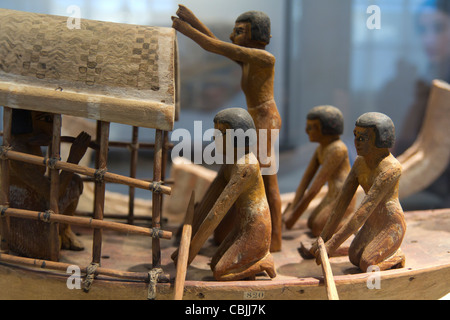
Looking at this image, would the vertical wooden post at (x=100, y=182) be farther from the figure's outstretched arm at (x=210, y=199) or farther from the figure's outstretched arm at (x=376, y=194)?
the figure's outstretched arm at (x=376, y=194)

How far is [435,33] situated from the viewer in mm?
5422

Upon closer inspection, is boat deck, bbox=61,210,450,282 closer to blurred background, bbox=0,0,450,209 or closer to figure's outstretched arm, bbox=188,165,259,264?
figure's outstretched arm, bbox=188,165,259,264

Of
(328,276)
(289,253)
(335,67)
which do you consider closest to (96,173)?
(328,276)

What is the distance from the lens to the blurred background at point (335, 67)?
200 inches

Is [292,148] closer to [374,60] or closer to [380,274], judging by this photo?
[374,60]

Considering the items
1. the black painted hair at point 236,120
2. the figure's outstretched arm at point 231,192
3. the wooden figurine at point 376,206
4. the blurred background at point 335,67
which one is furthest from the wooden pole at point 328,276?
the blurred background at point 335,67

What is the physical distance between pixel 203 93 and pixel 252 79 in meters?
2.46

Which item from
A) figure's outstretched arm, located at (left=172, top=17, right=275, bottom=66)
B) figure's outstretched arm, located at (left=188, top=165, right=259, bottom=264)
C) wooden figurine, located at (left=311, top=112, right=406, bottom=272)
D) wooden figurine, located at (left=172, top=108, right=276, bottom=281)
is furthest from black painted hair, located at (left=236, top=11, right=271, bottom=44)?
figure's outstretched arm, located at (left=188, top=165, right=259, bottom=264)

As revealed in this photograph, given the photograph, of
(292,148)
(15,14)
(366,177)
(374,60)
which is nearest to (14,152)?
(15,14)

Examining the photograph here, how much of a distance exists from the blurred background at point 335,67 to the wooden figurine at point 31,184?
7.88ft

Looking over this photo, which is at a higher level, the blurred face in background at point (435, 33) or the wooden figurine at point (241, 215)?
the blurred face in background at point (435, 33)

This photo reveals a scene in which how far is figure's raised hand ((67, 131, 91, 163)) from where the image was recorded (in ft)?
9.25

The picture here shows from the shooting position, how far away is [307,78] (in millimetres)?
5250

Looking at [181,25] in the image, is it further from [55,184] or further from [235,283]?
[235,283]
